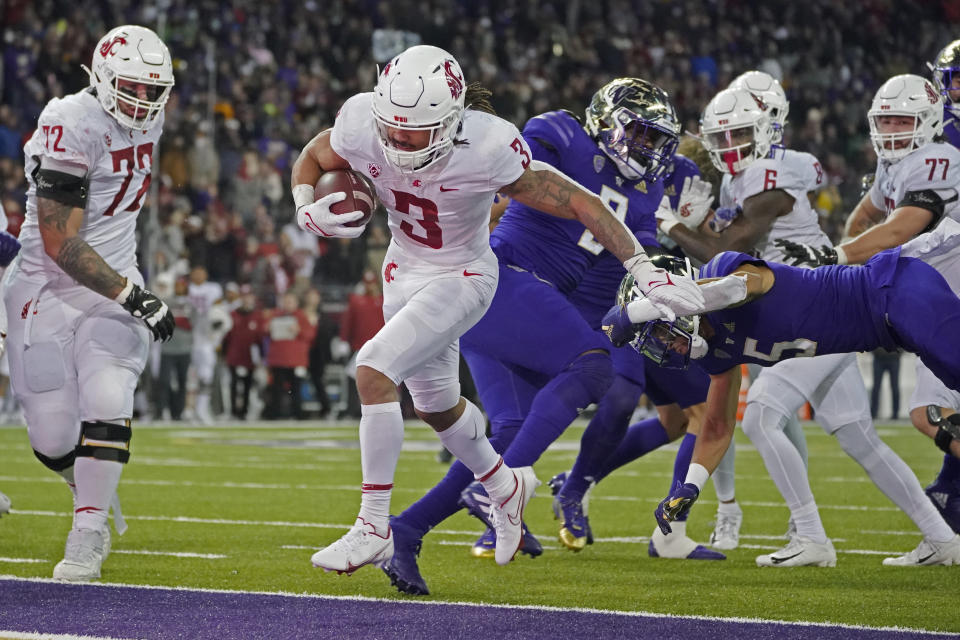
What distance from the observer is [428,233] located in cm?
439

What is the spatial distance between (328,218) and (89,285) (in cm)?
124

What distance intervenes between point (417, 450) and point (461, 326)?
24.2ft

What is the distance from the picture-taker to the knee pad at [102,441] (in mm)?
4945

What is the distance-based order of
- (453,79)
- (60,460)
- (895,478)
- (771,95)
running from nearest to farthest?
(453,79), (60,460), (895,478), (771,95)

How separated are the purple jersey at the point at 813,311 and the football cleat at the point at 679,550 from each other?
4.72 feet

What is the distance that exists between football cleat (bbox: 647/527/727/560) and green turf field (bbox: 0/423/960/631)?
0.07 metres

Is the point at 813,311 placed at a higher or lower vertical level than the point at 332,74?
lower

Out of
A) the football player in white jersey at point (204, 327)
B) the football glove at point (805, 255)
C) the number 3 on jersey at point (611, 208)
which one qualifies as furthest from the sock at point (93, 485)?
the football player in white jersey at point (204, 327)

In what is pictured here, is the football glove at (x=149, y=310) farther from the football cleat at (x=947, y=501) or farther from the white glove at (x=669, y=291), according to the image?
the football cleat at (x=947, y=501)

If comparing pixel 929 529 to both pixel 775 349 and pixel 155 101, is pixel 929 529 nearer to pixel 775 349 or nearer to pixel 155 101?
pixel 775 349

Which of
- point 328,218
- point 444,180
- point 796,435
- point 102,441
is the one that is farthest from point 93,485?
point 796,435

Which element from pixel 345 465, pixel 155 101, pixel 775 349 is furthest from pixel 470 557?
pixel 345 465

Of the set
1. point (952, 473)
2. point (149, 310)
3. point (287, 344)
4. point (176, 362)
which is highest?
point (149, 310)

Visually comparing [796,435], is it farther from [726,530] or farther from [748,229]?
[748,229]
